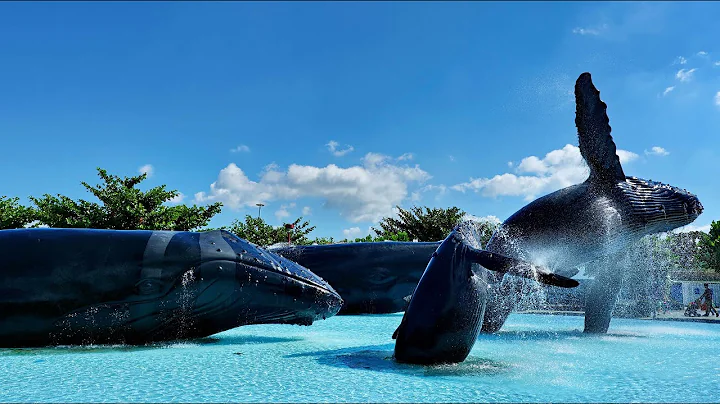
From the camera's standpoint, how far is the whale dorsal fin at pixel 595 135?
33.3 ft

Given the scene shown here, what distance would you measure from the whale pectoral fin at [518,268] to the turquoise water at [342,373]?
40.0 inches

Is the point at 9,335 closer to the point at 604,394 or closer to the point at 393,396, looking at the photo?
the point at 393,396

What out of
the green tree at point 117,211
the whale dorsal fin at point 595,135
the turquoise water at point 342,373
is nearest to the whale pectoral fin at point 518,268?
the turquoise water at point 342,373

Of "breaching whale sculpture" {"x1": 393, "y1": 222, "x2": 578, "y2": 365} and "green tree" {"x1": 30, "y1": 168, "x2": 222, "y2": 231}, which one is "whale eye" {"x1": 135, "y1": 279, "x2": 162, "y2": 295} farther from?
"green tree" {"x1": 30, "y1": 168, "x2": 222, "y2": 231}

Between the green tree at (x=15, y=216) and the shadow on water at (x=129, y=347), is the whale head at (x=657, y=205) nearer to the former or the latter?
the shadow on water at (x=129, y=347)

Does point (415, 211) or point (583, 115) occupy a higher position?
point (415, 211)

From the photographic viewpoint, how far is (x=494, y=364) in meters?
6.60

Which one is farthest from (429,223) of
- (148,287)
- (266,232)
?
(148,287)

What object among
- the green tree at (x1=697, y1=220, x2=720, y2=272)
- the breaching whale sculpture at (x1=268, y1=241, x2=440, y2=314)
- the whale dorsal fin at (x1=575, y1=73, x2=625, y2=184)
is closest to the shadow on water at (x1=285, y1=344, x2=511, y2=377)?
the whale dorsal fin at (x1=575, y1=73, x2=625, y2=184)

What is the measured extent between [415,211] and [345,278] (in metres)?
31.2

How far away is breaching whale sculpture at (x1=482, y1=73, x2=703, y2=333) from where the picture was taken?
10055 millimetres

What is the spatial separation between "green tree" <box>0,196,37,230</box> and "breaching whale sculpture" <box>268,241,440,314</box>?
23.7m

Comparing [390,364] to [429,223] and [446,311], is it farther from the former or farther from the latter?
[429,223]

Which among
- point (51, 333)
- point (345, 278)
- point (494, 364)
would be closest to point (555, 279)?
point (494, 364)
